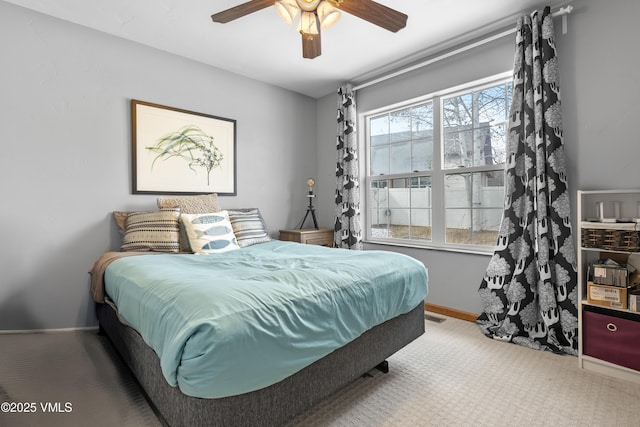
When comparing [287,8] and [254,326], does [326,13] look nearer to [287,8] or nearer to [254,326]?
[287,8]

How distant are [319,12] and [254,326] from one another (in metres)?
1.75

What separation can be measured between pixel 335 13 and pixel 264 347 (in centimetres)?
182

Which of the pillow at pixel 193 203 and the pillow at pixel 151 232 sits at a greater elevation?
the pillow at pixel 193 203

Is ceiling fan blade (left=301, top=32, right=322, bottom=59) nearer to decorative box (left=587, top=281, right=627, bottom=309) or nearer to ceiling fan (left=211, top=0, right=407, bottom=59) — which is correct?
ceiling fan (left=211, top=0, right=407, bottom=59)

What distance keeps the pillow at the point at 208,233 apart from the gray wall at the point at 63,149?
0.65m

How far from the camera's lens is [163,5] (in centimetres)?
228

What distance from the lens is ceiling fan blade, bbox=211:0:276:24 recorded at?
181cm

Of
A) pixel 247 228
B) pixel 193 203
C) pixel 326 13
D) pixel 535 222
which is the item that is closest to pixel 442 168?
pixel 535 222

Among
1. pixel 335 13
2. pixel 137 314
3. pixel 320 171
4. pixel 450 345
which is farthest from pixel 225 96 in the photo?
pixel 450 345

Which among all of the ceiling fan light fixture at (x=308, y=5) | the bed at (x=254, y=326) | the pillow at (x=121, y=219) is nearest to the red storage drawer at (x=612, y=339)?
the bed at (x=254, y=326)

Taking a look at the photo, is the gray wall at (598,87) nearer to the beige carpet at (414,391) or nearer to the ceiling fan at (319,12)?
the beige carpet at (414,391)

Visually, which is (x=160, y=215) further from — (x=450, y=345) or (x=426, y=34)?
(x=426, y=34)

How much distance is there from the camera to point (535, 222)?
2336 mm

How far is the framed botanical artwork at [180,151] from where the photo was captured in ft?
9.22
